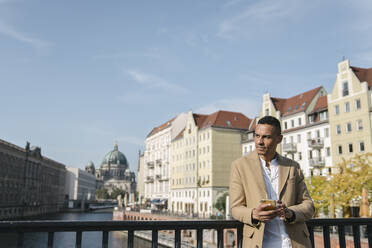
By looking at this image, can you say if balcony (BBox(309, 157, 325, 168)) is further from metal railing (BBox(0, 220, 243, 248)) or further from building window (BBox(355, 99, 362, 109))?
metal railing (BBox(0, 220, 243, 248))

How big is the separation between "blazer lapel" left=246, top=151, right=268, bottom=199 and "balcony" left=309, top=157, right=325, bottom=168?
4869 cm

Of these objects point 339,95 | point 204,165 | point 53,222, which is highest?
point 339,95

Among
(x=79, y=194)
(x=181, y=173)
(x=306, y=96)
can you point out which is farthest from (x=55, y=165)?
(x=306, y=96)

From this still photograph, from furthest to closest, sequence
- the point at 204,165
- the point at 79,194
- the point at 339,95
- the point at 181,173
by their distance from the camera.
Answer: the point at 79,194, the point at 181,173, the point at 204,165, the point at 339,95

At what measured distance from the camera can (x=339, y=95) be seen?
1914 inches

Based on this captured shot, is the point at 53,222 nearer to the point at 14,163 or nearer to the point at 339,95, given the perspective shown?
the point at 339,95

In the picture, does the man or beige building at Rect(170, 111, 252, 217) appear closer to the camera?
the man

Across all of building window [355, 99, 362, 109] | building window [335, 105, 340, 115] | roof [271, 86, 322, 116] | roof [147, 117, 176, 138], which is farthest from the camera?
roof [147, 117, 176, 138]

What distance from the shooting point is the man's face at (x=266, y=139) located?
4.20 m

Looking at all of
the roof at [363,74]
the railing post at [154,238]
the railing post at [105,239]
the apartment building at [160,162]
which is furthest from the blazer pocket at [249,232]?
the apartment building at [160,162]

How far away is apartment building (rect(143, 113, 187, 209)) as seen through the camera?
9419cm

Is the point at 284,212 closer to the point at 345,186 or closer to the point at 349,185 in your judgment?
the point at 345,186

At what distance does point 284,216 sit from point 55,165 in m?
156

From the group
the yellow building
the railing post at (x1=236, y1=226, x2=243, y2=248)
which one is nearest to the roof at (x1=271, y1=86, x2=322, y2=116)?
the yellow building
